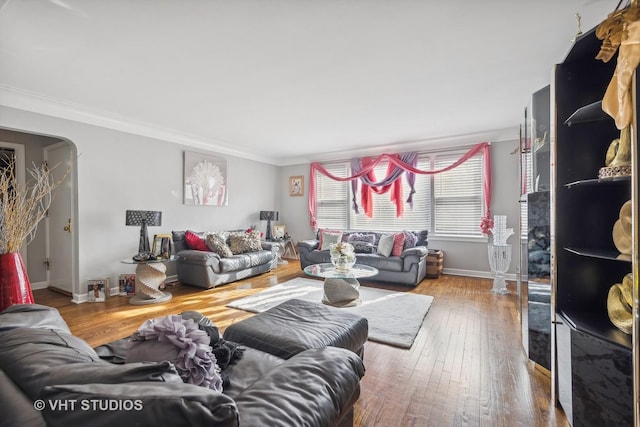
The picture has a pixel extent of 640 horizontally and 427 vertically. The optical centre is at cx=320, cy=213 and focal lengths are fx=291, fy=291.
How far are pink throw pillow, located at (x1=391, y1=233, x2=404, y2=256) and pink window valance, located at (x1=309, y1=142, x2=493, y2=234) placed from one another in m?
0.90

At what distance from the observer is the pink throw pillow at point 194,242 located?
4719 mm

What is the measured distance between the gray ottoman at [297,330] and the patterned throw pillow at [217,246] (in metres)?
2.92

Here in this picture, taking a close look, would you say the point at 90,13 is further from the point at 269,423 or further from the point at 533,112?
the point at 533,112

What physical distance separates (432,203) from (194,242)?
4295mm

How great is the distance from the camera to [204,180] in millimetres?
5383

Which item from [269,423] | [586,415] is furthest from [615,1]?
[269,423]

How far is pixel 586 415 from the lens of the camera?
1455 millimetres

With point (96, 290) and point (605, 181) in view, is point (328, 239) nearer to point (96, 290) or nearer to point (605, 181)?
point (96, 290)

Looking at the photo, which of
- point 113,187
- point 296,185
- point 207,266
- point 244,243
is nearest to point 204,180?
point 244,243

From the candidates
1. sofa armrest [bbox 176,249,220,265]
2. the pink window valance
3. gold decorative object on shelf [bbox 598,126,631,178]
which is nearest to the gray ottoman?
gold decorative object on shelf [bbox 598,126,631,178]

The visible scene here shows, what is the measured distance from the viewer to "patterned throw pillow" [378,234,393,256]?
4.87m

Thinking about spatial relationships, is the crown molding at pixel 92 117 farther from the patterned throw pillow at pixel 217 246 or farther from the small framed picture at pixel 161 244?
the patterned throw pillow at pixel 217 246

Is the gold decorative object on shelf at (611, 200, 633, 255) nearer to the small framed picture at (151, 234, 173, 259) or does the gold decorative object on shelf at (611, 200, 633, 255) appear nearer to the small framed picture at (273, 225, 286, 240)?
the small framed picture at (151, 234, 173, 259)

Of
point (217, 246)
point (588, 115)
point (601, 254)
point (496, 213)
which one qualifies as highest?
point (588, 115)
